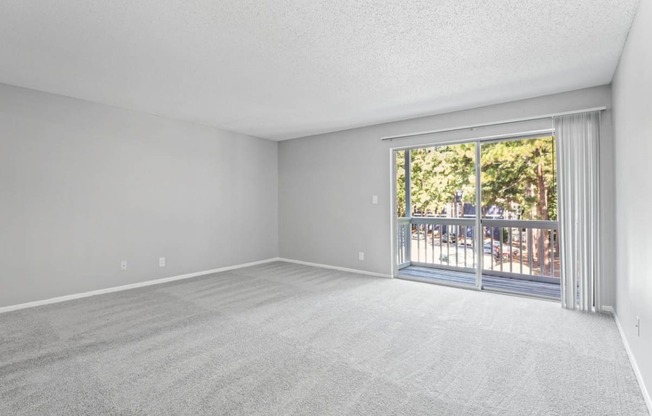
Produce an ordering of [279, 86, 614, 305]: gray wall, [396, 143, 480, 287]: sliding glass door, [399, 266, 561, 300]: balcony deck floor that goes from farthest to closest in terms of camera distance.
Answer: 1. [396, 143, 480, 287]: sliding glass door
2. [399, 266, 561, 300]: balcony deck floor
3. [279, 86, 614, 305]: gray wall

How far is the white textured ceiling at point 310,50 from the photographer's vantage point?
2.04 m

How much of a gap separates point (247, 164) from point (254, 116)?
4.56ft

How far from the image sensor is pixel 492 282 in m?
4.71

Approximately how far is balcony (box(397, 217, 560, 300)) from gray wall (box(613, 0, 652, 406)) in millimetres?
1582

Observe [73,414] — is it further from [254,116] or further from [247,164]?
[247,164]

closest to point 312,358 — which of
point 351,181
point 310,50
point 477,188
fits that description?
point 310,50

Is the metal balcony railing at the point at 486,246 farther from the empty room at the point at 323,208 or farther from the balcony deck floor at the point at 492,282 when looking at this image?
the balcony deck floor at the point at 492,282

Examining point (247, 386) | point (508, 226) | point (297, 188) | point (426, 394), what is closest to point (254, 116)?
point (297, 188)

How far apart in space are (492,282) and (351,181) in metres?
2.57

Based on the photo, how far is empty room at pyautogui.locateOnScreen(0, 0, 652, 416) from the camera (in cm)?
200

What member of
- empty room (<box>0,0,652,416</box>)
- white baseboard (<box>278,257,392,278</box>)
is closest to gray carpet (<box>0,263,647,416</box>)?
empty room (<box>0,0,652,416</box>)

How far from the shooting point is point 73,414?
1.71m

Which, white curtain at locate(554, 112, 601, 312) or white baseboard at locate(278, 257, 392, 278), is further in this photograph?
white baseboard at locate(278, 257, 392, 278)

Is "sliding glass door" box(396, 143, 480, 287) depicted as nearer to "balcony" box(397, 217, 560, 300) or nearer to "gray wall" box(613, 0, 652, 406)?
"balcony" box(397, 217, 560, 300)
